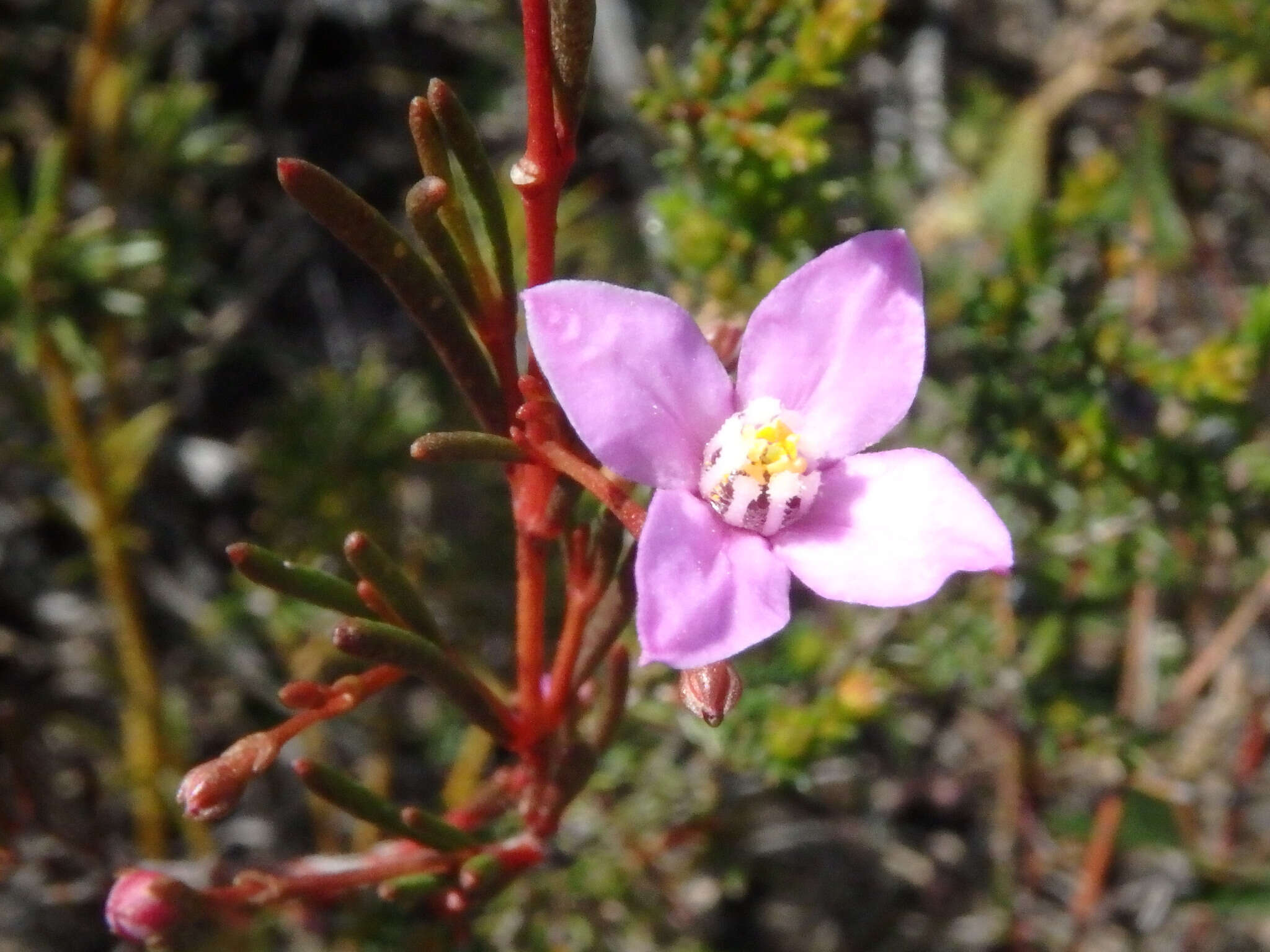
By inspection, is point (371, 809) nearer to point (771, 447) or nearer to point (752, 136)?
point (771, 447)

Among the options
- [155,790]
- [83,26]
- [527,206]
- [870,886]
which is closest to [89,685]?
[155,790]

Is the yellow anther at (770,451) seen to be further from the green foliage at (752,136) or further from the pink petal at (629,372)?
the green foliage at (752,136)

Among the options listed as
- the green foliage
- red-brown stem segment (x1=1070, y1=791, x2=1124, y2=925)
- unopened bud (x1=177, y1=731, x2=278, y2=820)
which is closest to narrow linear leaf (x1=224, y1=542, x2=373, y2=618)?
unopened bud (x1=177, y1=731, x2=278, y2=820)

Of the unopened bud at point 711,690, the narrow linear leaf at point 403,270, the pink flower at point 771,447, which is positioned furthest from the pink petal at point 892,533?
the narrow linear leaf at point 403,270

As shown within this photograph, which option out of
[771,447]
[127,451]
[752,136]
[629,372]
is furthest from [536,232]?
[127,451]

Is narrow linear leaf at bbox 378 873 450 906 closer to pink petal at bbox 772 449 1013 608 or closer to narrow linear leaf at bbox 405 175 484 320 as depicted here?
pink petal at bbox 772 449 1013 608
